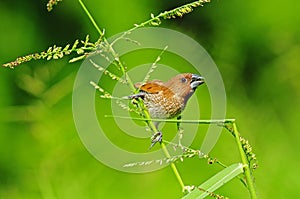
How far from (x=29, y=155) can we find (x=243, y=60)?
0.60 metres

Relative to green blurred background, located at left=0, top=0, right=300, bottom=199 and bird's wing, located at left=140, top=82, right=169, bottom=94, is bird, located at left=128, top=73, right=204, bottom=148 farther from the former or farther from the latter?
green blurred background, located at left=0, top=0, right=300, bottom=199

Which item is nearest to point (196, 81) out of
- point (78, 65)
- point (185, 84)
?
point (185, 84)

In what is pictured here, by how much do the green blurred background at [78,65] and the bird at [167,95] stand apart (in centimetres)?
99

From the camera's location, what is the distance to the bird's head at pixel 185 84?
502mm

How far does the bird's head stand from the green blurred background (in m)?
0.99

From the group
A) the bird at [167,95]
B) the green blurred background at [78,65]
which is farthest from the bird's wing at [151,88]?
the green blurred background at [78,65]

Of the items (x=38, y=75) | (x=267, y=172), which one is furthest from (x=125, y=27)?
(x=267, y=172)

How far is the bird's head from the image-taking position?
19.8 inches

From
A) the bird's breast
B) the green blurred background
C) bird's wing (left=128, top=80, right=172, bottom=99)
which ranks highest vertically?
the green blurred background

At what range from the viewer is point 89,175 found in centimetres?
155

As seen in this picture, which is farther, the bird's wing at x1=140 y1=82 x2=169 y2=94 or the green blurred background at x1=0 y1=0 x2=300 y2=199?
the green blurred background at x1=0 y1=0 x2=300 y2=199

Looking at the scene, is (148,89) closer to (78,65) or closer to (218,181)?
(218,181)

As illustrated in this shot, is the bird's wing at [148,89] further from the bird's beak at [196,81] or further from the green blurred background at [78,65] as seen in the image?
the green blurred background at [78,65]

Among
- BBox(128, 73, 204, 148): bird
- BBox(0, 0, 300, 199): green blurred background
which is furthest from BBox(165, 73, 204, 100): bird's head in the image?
BBox(0, 0, 300, 199): green blurred background
